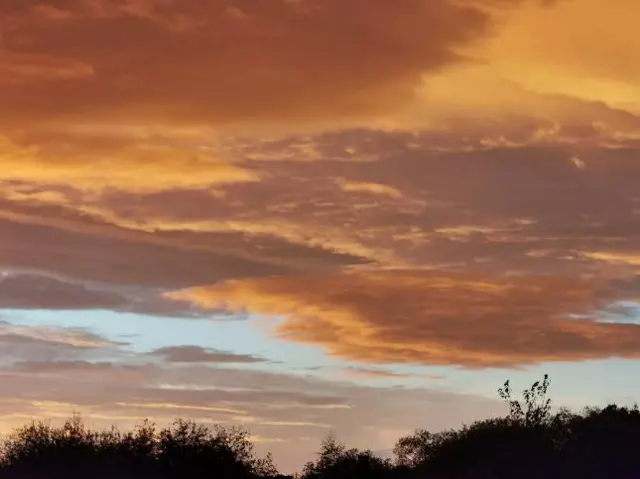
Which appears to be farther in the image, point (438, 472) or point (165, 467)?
point (438, 472)

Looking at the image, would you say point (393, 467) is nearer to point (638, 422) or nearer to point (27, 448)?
point (638, 422)

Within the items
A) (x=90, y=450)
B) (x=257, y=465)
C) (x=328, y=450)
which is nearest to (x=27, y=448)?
(x=90, y=450)

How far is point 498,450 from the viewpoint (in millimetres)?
62062

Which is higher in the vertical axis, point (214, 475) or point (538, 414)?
point (538, 414)

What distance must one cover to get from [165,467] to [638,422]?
94.3 ft

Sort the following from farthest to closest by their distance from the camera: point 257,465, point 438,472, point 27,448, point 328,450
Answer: point 328,450, point 438,472, point 257,465, point 27,448

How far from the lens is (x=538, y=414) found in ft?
217

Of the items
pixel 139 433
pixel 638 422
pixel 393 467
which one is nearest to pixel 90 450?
pixel 139 433

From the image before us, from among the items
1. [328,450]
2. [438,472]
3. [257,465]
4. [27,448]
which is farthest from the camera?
[328,450]

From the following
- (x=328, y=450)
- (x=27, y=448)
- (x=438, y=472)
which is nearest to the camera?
(x=27, y=448)

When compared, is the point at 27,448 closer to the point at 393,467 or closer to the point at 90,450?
the point at 90,450

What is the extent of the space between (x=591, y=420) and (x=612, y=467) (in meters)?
15.5

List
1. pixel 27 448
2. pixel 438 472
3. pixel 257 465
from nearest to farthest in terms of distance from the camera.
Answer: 1. pixel 27 448
2. pixel 257 465
3. pixel 438 472

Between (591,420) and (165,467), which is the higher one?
(591,420)
